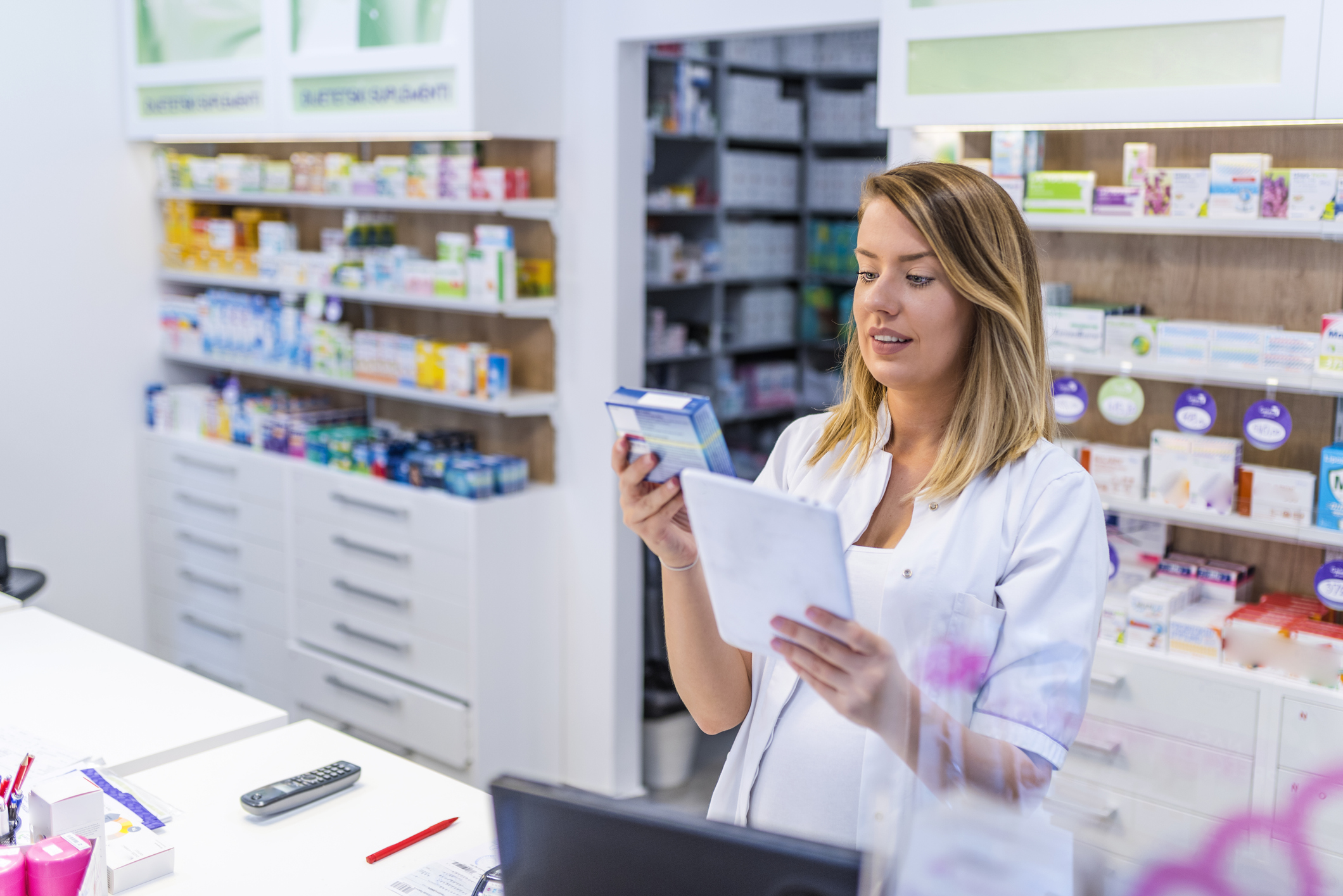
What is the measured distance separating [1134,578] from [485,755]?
6.85ft

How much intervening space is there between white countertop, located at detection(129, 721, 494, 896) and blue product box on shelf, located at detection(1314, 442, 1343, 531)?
192cm

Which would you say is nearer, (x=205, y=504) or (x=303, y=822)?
(x=303, y=822)

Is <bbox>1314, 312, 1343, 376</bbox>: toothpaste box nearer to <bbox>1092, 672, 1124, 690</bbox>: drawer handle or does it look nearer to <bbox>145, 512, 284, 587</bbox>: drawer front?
<bbox>1092, 672, 1124, 690</bbox>: drawer handle

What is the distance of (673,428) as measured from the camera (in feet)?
4.07

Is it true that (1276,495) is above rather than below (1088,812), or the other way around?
below

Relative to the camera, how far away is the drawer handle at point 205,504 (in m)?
4.70

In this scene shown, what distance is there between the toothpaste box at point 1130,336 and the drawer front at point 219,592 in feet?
10.2

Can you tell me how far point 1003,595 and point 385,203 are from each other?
3122 mm

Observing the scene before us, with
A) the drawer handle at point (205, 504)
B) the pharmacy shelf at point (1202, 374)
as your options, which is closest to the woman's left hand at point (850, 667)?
the pharmacy shelf at point (1202, 374)

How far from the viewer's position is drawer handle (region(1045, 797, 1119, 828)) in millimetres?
637

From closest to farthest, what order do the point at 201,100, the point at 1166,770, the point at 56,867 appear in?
the point at 1166,770
the point at 56,867
the point at 201,100

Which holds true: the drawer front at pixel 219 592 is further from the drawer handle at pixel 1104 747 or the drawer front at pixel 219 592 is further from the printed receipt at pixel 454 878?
the drawer handle at pixel 1104 747

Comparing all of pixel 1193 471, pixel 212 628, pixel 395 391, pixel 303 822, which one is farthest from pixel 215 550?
pixel 1193 471

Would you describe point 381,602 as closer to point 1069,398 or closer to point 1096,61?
point 1069,398
